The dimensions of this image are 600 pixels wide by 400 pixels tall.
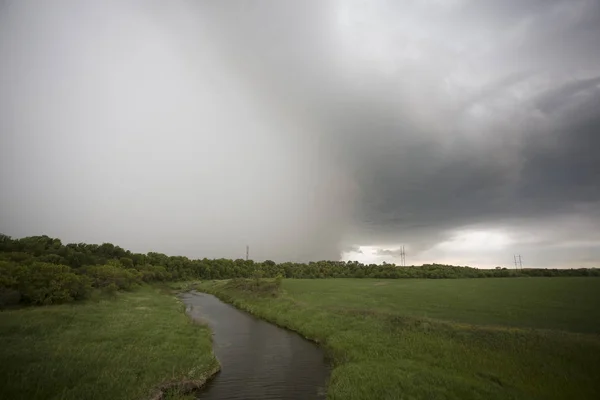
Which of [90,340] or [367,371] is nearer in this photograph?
[367,371]

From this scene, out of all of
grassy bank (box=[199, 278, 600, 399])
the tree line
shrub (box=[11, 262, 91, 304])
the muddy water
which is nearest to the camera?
grassy bank (box=[199, 278, 600, 399])

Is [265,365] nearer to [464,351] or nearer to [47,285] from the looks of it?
[464,351]

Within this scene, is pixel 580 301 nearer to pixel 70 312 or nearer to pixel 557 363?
pixel 557 363

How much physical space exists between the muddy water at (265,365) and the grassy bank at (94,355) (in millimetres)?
2280

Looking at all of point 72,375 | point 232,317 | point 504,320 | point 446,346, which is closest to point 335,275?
point 232,317

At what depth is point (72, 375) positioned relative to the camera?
1983 cm

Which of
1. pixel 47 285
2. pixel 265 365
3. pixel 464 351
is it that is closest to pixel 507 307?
pixel 464 351

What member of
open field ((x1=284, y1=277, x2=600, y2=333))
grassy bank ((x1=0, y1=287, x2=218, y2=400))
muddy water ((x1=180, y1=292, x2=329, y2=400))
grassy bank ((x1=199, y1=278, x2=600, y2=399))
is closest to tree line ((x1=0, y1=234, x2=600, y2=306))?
grassy bank ((x1=0, y1=287, x2=218, y2=400))

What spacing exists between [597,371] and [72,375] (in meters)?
38.7

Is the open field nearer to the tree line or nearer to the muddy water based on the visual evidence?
the muddy water

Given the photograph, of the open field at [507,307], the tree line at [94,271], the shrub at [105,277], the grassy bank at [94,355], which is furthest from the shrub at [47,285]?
the open field at [507,307]

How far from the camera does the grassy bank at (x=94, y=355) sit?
18.3 m

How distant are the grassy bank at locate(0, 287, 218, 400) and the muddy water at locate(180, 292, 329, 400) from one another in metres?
2.28

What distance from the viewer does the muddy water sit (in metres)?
23.4
